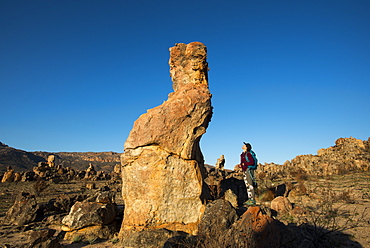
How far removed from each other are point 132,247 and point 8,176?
26.4m

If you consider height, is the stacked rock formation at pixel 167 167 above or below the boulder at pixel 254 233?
above

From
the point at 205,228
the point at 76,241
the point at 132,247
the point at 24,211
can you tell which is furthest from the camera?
the point at 24,211

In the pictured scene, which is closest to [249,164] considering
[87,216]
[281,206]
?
[281,206]

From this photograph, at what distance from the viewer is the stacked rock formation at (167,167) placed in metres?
6.27

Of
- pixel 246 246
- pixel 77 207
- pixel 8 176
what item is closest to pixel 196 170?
pixel 246 246

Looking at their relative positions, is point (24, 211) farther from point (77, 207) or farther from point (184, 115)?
point (184, 115)

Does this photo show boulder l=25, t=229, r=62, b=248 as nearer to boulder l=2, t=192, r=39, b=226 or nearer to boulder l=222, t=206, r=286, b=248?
boulder l=2, t=192, r=39, b=226

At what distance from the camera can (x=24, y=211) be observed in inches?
344

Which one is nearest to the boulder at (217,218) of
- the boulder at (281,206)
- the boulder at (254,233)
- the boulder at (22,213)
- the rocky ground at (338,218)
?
the boulder at (254,233)

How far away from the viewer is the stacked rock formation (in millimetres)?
6270

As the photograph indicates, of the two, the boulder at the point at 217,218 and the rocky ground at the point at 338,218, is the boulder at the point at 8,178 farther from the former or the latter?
the boulder at the point at 217,218

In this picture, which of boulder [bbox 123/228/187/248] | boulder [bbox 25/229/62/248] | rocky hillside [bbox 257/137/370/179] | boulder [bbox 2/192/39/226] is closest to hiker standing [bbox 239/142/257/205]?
boulder [bbox 123/228/187/248]

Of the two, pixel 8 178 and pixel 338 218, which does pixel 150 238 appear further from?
pixel 8 178

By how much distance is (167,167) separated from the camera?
634 centimetres
